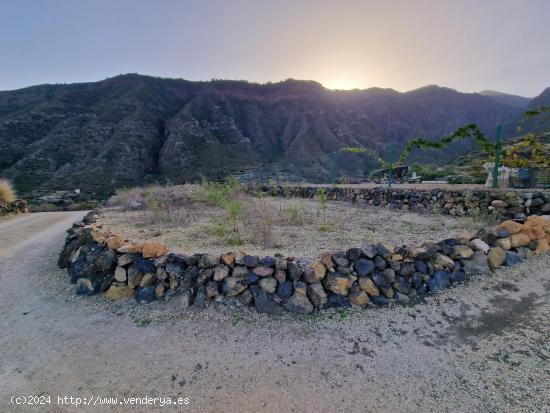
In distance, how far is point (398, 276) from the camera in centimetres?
336

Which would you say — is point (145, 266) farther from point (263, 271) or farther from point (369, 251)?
point (369, 251)

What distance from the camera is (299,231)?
5.61m

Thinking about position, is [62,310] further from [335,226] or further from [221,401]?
[335,226]

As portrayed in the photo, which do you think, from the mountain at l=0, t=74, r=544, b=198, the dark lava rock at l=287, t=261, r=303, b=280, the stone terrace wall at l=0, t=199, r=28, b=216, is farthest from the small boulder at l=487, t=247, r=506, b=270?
the stone terrace wall at l=0, t=199, r=28, b=216

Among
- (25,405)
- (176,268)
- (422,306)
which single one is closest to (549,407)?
(422,306)

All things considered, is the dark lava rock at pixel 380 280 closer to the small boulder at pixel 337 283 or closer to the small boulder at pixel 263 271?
the small boulder at pixel 337 283

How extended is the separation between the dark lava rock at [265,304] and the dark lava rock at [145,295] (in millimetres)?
1375

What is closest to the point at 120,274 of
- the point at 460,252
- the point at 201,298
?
the point at 201,298

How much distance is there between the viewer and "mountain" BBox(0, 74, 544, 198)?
2625cm

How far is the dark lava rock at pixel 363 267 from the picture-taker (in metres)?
3.25

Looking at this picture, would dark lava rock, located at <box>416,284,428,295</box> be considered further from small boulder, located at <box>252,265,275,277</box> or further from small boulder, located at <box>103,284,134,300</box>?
small boulder, located at <box>103,284,134,300</box>

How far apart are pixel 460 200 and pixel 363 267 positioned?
5.73m

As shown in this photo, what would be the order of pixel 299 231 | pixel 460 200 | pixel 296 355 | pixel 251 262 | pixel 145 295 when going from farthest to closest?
pixel 460 200, pixel 299 231, pixel 145 295, pixel 251 262, pixel 296 355

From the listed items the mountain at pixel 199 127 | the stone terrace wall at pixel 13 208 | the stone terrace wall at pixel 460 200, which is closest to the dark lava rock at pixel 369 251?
the stone terrace wall at pixel 460 200
